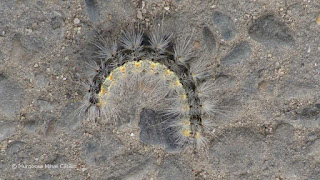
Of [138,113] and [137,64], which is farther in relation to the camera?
[138,113]

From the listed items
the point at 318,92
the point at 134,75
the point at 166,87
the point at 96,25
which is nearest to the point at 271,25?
the point at 318,92

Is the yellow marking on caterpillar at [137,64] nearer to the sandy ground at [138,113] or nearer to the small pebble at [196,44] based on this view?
the sandy ground at [138,113]
